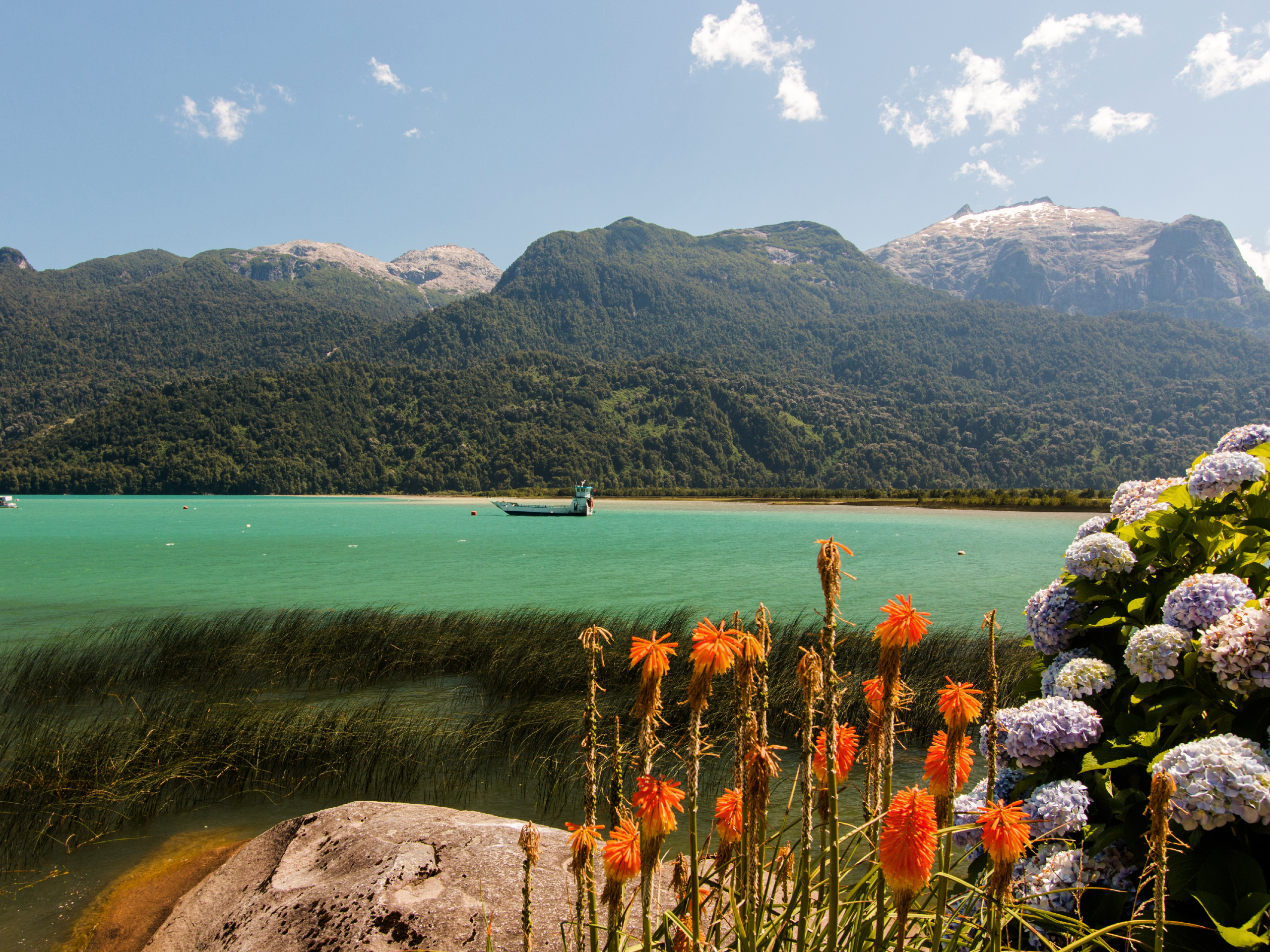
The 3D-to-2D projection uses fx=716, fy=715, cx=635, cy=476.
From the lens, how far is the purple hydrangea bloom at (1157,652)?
6.98 ft

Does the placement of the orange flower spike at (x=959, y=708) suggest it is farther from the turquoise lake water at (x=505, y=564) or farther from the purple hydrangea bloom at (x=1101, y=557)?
the turquoise lake water at (x=505, y=564)

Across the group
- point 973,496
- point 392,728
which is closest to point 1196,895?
point 392,728

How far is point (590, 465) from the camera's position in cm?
15662

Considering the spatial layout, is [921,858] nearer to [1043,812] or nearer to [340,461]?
[1043,812]

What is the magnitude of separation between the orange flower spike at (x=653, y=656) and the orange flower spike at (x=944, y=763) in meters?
0.95

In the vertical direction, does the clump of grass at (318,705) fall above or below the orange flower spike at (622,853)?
below

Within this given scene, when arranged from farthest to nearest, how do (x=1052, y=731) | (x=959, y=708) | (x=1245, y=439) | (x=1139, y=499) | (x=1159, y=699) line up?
(x=1139, y=499) → (x=1245, y=439) → (x=1159, y=699) → (x=1052, y=731) → (x=959, y=708)

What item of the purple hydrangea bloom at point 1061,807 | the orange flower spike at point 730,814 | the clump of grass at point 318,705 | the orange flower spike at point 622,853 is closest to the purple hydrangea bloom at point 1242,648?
the purple hydrangea bloom at point 1061,807

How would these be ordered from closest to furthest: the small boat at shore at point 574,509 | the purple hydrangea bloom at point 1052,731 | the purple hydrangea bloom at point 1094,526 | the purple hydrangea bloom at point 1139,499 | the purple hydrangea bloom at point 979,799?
the purple hydrangea bloom at point 1052,731
the purple hydrangea bloom at point 979,799
the purple hydrangea bloom at point 1139,499
the purple hydrangea bloom at point 1094,526
the small boat at shore at point 574,509

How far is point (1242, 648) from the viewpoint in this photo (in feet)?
6.23

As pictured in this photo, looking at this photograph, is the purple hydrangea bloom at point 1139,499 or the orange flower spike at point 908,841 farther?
the purple hydrangea bloom at point 1139,499

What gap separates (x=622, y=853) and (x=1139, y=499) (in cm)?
285

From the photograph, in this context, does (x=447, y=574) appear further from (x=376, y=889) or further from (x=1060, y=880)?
(x=1060, y=880)

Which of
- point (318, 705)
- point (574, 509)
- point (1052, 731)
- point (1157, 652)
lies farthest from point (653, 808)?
point (574, 509)
